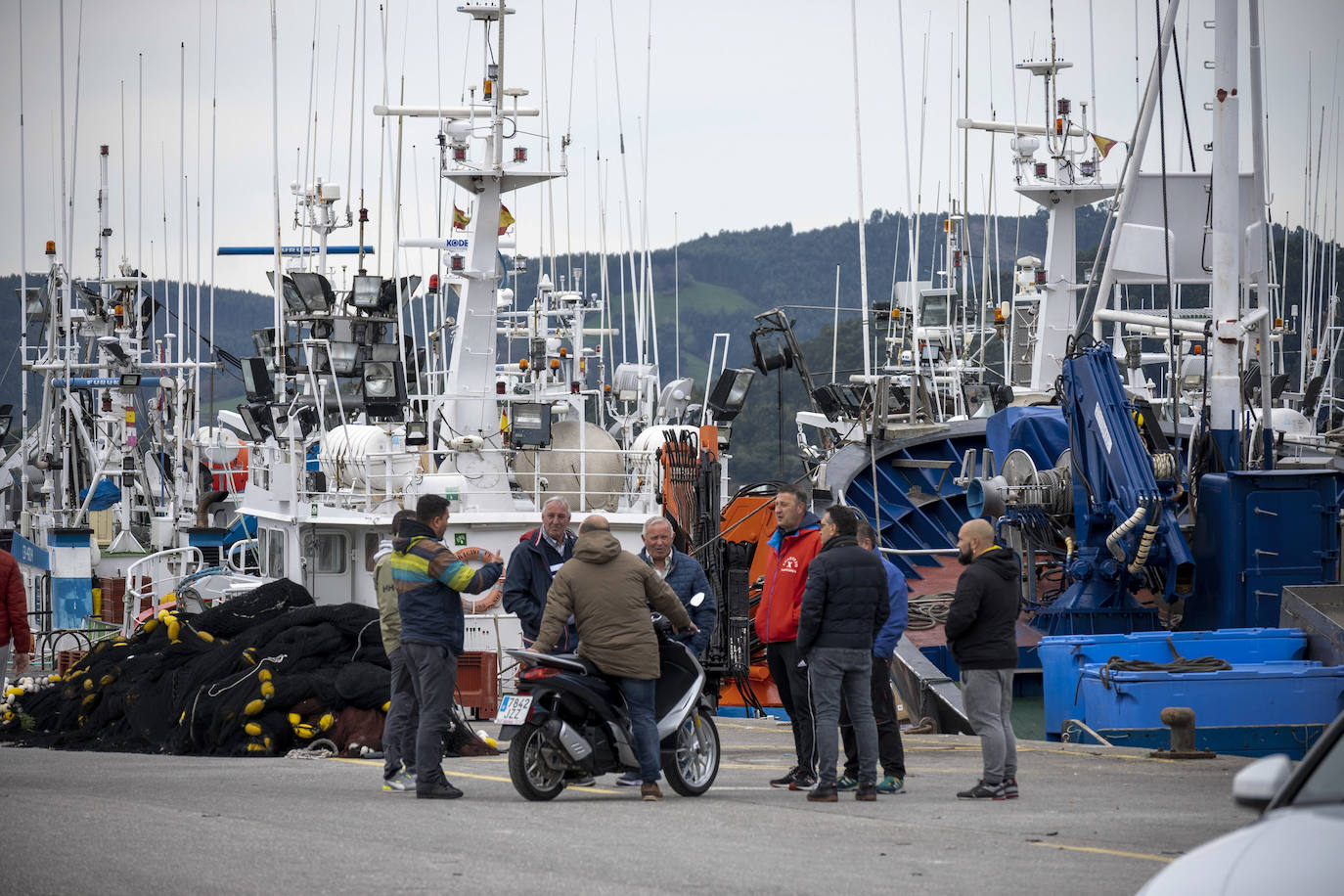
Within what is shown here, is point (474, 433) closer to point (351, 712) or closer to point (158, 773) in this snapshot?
point (351, 712)

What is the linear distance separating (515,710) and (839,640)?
1838 mm

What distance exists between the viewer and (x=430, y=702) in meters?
9.30

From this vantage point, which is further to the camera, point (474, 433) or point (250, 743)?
point (474, 433)

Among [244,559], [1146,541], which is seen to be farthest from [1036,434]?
[244,559]

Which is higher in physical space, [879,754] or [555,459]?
[555,459]

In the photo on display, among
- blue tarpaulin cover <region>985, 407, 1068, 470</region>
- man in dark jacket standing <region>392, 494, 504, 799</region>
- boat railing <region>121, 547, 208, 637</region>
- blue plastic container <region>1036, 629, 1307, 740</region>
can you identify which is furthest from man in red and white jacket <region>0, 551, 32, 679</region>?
blue tarpaulin cover <region>985, 407, 1068, 470</region>

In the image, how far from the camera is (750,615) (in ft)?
59.9

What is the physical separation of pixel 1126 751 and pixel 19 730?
987 cm

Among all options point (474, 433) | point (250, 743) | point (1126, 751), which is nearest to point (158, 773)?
point (250, 743)

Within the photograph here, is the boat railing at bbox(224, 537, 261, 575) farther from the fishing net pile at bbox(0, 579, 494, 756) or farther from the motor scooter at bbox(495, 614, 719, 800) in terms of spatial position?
the motor scooter at bbox(495, 614, 719, 800)

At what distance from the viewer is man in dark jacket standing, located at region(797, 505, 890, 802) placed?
9.12 metres

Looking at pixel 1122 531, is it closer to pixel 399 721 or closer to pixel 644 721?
pixel 644 721

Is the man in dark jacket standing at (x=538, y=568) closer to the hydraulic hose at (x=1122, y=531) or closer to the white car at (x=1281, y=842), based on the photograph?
the white car at (x=1281, y=842)

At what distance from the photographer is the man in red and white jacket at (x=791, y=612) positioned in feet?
31.5
